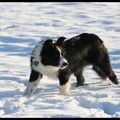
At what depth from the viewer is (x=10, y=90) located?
9484 mm

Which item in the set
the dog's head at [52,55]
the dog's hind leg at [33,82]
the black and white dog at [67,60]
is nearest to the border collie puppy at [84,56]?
the black and white dog at [67,60]

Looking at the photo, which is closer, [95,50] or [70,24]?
[95,50]

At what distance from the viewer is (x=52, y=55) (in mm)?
9312

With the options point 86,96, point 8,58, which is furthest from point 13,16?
point 86,96

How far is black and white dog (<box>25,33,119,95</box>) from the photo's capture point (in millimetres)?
9305

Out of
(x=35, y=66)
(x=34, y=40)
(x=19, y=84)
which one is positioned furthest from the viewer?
(x=34, y=40)

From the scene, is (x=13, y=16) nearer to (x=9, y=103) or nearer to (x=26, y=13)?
(x=26, y=13)

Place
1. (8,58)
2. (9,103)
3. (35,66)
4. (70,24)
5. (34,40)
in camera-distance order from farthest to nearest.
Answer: (70,24)
(34,40)
(8,58)
(35,66)
(9,103)

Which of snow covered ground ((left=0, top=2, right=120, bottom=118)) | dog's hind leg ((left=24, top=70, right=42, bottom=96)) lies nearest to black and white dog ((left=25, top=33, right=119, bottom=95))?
dog's hind leg ((left=24, top=70, right=42, bottom=96))

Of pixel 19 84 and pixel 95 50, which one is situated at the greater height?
pixel 95 50

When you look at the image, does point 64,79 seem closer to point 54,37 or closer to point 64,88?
point 64,88

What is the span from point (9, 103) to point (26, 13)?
13111 mm

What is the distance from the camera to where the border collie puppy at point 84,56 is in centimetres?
970

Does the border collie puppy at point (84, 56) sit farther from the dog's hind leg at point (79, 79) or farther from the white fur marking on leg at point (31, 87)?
the white fur marking on leg at point (31, 87)
